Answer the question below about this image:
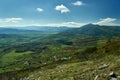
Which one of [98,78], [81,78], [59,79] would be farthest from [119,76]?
[59,79]

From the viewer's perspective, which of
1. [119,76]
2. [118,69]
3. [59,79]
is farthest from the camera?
[59,79]

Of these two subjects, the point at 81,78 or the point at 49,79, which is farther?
the point at 49,79

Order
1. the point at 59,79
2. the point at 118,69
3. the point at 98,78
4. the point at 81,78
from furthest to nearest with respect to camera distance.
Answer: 1. the point at 59,79
2. the point at 81,78
3. the point at 118,69
4. the point at 98,78

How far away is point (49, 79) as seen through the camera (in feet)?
219

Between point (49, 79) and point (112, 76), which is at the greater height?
point (112, 76)

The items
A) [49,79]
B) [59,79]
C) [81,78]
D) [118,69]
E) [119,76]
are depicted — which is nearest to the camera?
[119,76]

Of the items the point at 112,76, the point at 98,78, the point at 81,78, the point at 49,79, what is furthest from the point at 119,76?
the point at 49,79

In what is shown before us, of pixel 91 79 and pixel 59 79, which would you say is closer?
pixel 91 79

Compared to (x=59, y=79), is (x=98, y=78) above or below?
above

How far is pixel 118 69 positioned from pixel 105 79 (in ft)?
23.7

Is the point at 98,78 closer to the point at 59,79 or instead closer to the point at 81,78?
the point at 81,78

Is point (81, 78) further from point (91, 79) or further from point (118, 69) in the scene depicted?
point (118, 69)

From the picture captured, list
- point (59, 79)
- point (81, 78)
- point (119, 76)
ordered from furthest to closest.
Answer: point (59, 79)
point (81, 78)
point (119, 76)

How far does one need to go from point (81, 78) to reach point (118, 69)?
28.1 feet
